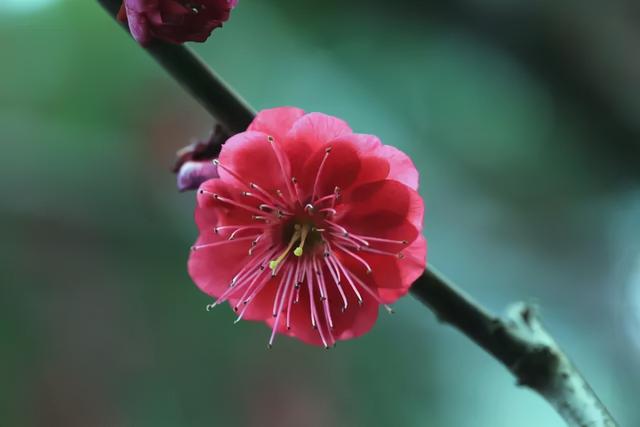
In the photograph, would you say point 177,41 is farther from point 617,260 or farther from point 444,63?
point 617,260

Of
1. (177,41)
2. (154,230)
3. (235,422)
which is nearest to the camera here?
(177,41)

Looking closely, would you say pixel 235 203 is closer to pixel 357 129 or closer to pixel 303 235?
pixel 303 235

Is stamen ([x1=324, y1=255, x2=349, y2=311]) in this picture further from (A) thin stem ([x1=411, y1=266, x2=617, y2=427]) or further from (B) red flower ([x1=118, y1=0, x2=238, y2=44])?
(B) red flower ([x1=118, y1=0, x2=238, y2=44])

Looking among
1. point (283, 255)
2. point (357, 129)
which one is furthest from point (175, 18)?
point (357, 129)

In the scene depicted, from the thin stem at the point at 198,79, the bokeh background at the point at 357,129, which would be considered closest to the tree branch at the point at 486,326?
the thin stem at the point at 198,79

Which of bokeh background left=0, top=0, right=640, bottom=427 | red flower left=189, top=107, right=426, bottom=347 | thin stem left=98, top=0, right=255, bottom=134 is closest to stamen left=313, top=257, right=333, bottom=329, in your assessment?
red flower left=189, top=107, right=426, bottom=347

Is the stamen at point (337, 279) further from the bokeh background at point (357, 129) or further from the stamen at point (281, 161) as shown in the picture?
the bokeh background at point (357, 129)

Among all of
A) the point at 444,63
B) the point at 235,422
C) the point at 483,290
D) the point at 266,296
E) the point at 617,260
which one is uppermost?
the point at 444,63

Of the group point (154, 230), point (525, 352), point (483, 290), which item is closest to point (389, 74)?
point (483, 290)
